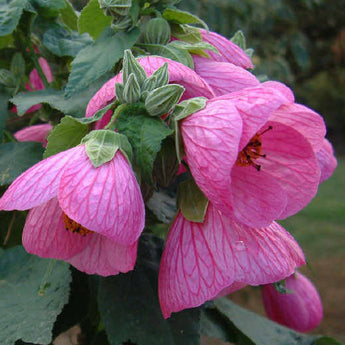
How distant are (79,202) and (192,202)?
0.12 metres

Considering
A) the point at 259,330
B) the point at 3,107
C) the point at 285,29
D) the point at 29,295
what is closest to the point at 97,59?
the point at 3,107

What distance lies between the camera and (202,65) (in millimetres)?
509

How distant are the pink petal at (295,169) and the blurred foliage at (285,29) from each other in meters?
1.19

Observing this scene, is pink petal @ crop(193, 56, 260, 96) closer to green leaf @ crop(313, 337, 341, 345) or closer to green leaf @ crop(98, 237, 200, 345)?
green leaf @ crop(98, 237, 200, 345)

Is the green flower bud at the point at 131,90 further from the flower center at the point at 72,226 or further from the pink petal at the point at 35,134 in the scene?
the pink petal at the point at 35,134

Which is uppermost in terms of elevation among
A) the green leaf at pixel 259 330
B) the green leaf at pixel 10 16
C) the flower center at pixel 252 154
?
the flower center at pixel 252 154

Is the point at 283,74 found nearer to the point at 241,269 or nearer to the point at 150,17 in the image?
the point at 150,17

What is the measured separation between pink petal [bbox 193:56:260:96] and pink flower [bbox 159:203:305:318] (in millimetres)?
113

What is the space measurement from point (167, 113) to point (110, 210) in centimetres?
10

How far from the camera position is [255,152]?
469 millimetres

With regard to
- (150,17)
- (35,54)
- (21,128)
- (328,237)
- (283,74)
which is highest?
(150,17)

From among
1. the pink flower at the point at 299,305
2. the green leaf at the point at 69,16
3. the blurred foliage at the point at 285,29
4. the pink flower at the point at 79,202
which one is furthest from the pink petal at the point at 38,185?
the blurred foliage at the point at 285,29

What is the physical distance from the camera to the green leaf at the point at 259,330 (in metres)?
0.70

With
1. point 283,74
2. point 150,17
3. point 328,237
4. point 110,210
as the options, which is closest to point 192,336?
point 110,210
